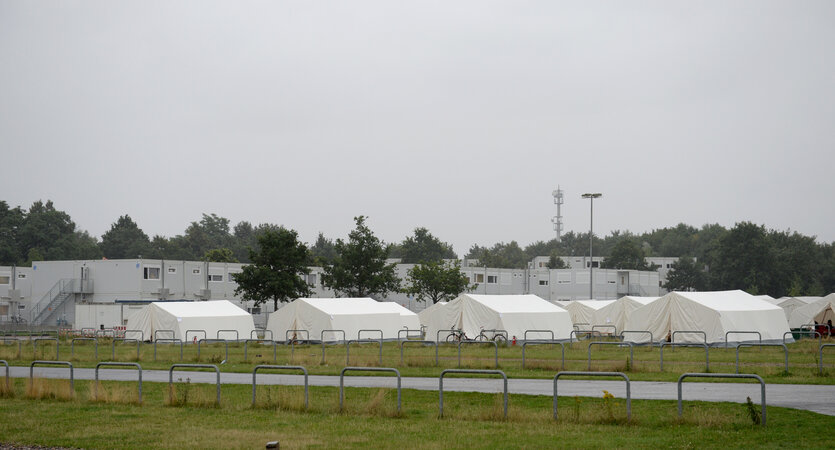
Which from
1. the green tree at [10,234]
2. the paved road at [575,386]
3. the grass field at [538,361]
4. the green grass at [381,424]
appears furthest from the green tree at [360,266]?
the green tree at [10,234]

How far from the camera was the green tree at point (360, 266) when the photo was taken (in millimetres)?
74625

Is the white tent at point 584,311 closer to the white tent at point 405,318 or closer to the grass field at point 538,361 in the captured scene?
the white tent at point 405,318

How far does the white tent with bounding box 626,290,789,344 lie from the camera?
49.0m

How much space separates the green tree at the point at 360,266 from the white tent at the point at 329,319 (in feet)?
54.0

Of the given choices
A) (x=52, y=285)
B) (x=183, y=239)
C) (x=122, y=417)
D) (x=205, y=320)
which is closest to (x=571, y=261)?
(x=183, y=239)

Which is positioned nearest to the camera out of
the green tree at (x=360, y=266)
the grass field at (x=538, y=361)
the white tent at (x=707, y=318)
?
the grass field at (x=538, y=361)

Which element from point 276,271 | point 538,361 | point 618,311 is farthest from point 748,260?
point 538,361

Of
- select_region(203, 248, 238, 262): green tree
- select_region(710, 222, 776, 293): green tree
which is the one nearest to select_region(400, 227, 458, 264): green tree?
select_region(203, 248, 238, 262): green tree

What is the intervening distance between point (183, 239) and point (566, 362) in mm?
130145

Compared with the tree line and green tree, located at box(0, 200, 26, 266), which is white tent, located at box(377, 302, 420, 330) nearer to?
the tree line

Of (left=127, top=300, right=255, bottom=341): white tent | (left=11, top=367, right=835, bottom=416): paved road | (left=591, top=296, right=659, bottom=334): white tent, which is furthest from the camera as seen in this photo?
(left=591, top=296, right=659, bottom=334): white tent

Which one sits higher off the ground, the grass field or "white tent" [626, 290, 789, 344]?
"white tent" [626, 290, 789, 344]

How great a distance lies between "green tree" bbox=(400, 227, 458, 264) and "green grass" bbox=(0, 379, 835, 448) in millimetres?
108569

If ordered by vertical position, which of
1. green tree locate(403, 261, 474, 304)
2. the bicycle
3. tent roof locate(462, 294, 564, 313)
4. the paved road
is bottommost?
the bicycle
